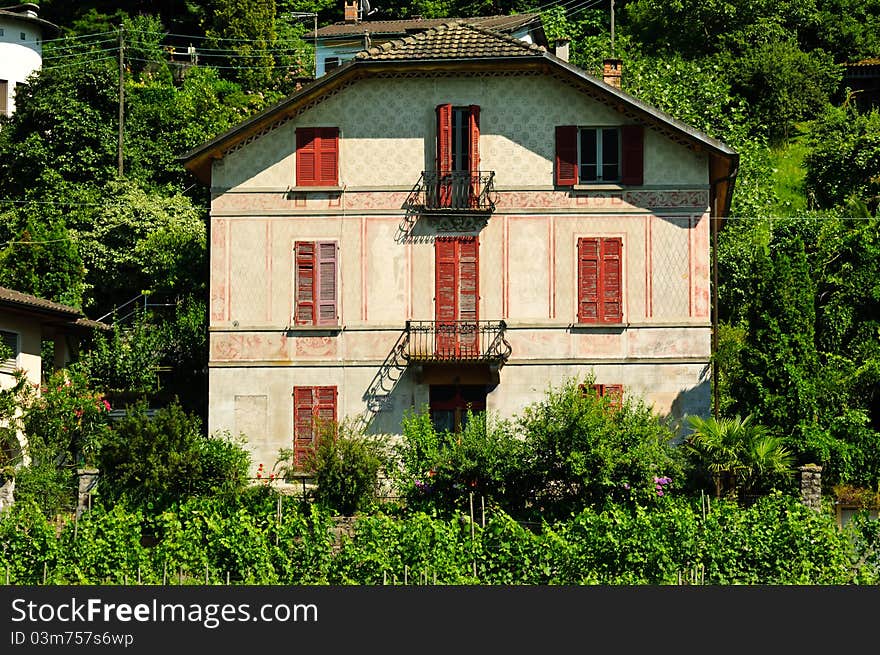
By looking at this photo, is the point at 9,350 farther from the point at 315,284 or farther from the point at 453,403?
the point at 453,403

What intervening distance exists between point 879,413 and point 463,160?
30.3 ft

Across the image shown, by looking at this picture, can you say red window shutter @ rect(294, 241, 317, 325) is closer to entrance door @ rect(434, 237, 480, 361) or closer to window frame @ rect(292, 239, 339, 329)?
window frame @ rect(292, 239, 339, 329)

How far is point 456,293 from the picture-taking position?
3189cm

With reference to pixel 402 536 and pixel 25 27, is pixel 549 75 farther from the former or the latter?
pixel 25 27

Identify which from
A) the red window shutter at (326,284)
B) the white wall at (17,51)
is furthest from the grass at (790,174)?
the white wall at (17,51)

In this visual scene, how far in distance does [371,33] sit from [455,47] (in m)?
26.0

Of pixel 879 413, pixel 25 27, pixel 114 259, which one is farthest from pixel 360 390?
pixel 25 27

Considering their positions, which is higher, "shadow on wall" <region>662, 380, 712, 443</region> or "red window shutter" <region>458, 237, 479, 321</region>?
"red window shutter" <region>458, 237, 479, 321</region>

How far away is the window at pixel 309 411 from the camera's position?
31641mm

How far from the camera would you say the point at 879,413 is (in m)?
31.1

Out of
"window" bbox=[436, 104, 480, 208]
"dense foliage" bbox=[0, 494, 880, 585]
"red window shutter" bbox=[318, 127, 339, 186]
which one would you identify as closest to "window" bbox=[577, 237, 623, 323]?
"window" bbox=[436, 104, 480, 208]

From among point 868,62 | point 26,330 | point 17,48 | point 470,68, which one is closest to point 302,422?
point 26,330

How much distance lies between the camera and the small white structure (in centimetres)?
5559

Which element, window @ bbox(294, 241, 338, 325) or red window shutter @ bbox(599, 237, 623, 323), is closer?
red window shutter @ bbox(599, 237, 623, 323)
